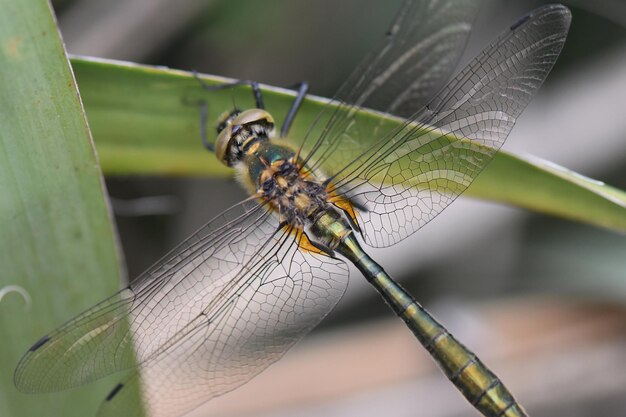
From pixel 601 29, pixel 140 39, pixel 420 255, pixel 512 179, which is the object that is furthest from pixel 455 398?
pixel 140 39

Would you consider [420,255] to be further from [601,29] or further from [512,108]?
[601,29]

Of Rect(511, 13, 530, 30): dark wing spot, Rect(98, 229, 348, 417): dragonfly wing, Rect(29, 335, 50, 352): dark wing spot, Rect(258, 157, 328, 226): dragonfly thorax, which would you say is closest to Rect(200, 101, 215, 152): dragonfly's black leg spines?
Rect(258, 157, 328, 226): dragonfly thorax

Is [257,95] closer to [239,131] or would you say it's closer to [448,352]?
[239,131]

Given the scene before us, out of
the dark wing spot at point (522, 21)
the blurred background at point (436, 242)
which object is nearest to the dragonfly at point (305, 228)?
the dark wing spot at point (522, 21)

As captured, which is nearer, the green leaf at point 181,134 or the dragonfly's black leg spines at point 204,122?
the green leaf at point 181,134

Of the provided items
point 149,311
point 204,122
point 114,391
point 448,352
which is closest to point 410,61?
point 204,122

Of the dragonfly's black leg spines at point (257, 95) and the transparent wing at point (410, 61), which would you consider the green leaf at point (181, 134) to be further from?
the transparent wing at point (410, 61)

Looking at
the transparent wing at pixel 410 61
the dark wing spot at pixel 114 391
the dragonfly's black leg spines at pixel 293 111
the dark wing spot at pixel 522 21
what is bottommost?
the dark wing spot at pixel 114 391
